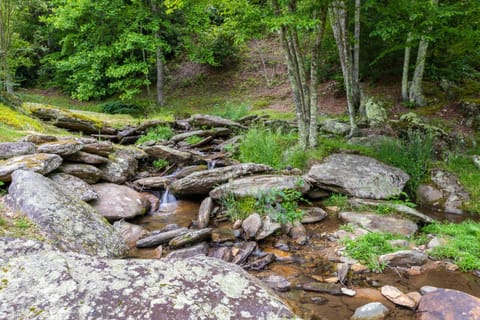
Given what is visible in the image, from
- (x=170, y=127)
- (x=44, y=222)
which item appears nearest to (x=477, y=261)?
(x=44, y=222)

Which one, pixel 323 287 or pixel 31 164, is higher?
pixel 31 164

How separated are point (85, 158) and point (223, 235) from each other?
3.34 meters

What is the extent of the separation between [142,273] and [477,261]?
4406 mm

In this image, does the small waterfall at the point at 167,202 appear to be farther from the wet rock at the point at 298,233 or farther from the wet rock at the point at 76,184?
the wet rock at the point at 298,233

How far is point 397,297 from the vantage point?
3.44 m

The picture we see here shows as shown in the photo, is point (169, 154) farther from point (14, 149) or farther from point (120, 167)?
point (14, 149)

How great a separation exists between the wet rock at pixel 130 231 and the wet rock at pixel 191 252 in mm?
774

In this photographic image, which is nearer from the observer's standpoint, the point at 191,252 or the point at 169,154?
the point at 191,252

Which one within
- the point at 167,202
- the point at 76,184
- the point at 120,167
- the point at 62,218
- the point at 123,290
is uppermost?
the point at 123,290

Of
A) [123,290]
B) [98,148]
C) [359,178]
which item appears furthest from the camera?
[98,148]

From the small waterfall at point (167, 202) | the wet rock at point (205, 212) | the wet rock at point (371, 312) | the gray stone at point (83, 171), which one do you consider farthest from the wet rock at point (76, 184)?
the wet rock at point (371, 312)

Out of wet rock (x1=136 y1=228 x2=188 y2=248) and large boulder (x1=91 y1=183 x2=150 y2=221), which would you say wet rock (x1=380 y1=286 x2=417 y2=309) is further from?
large boulder (x1=91 y1=183 x2=150 y2=221)

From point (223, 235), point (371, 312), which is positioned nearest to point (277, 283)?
point (371, 312)

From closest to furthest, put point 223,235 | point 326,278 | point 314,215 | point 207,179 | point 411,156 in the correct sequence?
point 326,278
point 223,235
point 314,215
point 207,179
point 411,156
